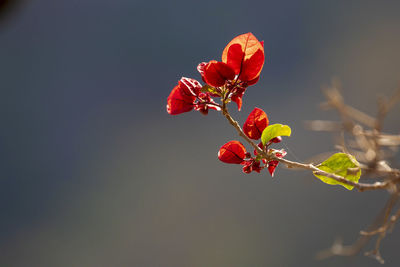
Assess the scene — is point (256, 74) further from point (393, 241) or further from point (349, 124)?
point (393, 241)

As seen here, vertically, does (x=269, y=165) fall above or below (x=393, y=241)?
below

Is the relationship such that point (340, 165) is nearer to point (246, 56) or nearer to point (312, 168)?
point (312, 168)

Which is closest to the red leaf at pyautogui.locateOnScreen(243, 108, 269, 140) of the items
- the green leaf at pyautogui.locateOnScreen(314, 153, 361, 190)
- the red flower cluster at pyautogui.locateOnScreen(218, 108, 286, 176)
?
the red flower cluster at pyautogui.locateOnScreen(218, 108, 286, 176)

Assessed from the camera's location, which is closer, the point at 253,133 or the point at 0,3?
the point at 253,133

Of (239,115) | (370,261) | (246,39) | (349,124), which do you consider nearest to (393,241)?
(370,261)

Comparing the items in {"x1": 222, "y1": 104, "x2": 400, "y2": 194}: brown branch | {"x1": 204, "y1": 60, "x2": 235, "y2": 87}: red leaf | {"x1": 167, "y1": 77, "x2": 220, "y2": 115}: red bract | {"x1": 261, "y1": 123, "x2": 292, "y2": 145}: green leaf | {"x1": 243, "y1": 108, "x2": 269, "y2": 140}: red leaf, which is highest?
{"x1": 167, "y1": 77, "x2": 220, "y2": 115}: red bract

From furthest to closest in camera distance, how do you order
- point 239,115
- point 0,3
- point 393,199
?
point 0,3
point 239,115
point 393,199

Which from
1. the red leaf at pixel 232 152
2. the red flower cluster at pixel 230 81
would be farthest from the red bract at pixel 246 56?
the red leaf at pixel 232 152

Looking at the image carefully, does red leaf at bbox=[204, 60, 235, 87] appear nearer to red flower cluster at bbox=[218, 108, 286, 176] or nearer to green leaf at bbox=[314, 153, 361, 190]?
red flower cluster at bbox=[218, 108, 286, 176]
